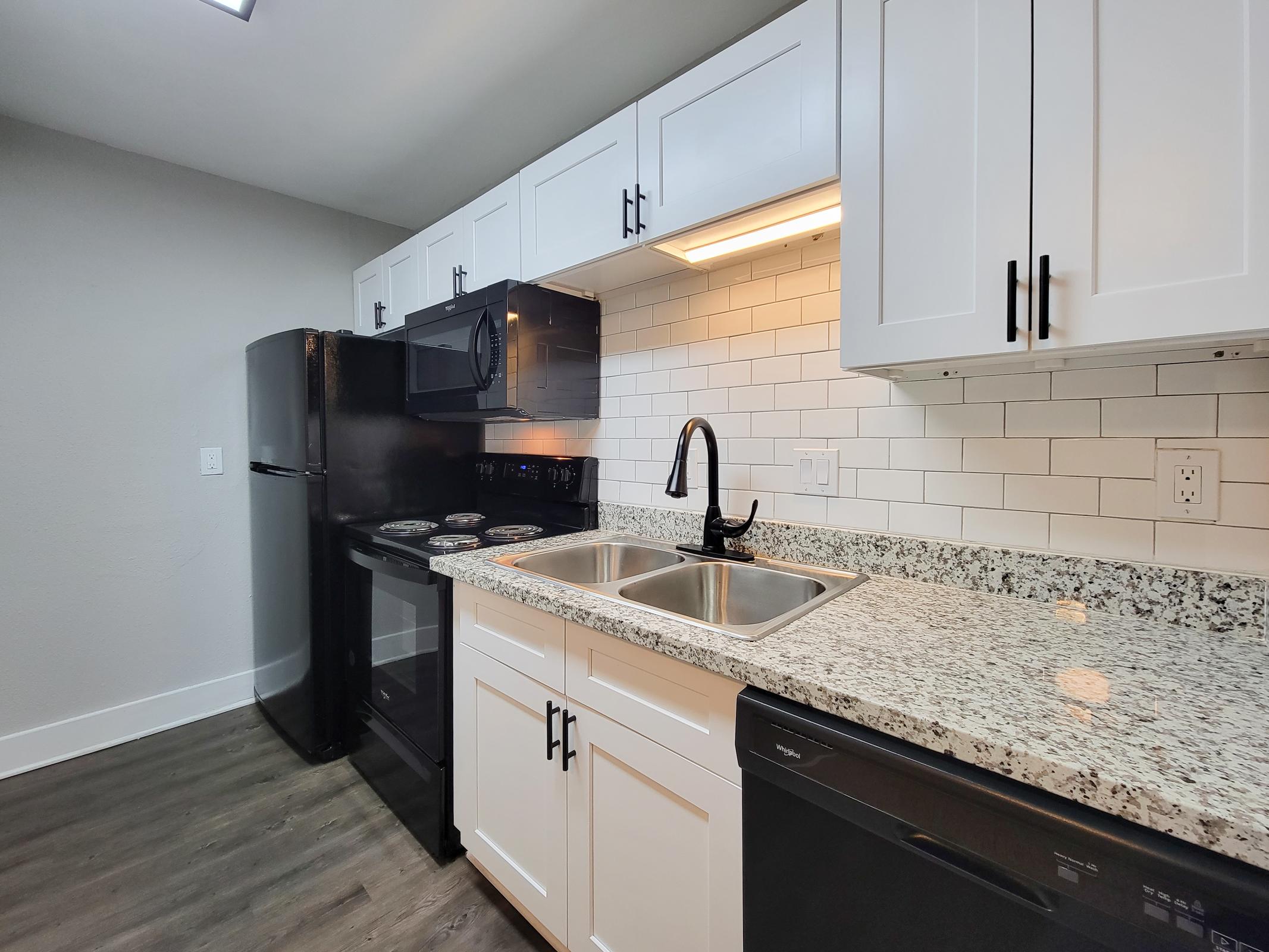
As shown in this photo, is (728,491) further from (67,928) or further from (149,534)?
(149,534)

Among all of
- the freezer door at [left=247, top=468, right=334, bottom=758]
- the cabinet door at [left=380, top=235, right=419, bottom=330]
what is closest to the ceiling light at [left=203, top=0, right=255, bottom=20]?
the cabinet door at [left=380, top=235, right=419, bottom=330]

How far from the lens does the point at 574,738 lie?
1178mm

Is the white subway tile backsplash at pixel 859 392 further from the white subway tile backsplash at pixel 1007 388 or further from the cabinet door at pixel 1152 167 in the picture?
the cabinet door at pixel 1152 167

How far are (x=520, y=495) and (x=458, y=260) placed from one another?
0.96 metres

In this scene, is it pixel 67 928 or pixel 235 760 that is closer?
pixel 67 928

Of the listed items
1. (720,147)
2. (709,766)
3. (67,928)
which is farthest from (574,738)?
(67,928)

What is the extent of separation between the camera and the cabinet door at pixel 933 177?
897mm

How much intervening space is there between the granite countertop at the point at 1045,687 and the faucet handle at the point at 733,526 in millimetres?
373

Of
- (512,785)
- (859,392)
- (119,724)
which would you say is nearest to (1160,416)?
(859,392)

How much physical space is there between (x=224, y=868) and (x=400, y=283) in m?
2.25

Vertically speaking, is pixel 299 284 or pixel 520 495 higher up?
pixel 299 284

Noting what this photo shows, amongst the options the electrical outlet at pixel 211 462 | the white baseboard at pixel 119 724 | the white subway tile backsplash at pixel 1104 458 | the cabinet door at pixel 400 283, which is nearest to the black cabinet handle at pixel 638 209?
the white subway tile backsplash at pixel 1104 458

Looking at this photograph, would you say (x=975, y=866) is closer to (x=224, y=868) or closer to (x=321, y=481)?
(x=224, y=868)

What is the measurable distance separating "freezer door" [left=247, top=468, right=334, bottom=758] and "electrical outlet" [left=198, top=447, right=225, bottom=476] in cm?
17
